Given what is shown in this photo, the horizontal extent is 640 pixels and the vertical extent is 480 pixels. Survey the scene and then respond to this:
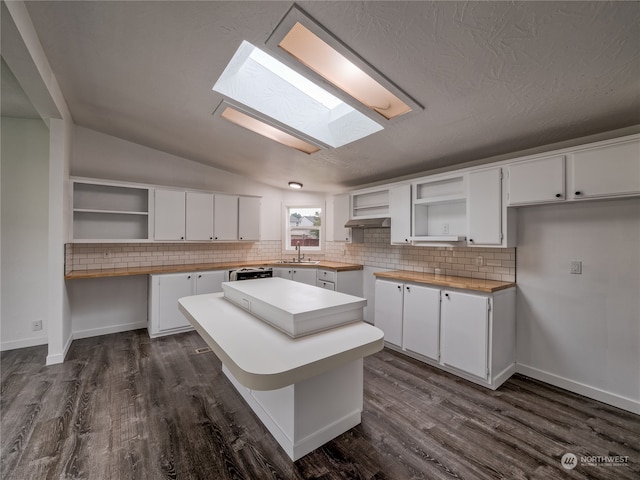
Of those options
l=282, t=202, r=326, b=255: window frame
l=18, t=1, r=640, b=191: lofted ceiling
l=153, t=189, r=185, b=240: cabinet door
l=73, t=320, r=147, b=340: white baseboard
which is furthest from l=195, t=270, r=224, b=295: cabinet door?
l=18, t=1, r=640, b=191: lofted ceiling

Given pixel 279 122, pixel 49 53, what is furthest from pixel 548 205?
pixel 49 53

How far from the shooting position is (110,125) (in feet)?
11.4

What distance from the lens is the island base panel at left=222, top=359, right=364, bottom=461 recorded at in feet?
5.46

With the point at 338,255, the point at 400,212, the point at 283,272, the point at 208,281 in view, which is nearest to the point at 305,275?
the point at 283,272

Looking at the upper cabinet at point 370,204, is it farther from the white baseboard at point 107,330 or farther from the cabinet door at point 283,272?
the white baseboard at point 107,330

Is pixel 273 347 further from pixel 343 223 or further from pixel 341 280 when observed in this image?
pixel 343 223

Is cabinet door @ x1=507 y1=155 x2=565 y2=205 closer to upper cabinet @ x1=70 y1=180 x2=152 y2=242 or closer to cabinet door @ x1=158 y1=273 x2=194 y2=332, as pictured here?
cabinet door @ x1=158 y1=273 x2=194 y2=332

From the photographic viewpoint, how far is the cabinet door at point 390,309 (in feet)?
10.8

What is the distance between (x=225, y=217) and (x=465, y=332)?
3656 millimetres

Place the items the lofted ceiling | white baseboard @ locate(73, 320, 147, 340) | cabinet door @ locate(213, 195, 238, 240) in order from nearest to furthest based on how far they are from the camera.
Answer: the lofted ceiling < white baseboard @ locate(73, 320, 147, 340) < cabinet door @ locate(213, 195, 238, 240)

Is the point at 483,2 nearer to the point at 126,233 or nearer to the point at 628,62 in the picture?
the point at 628,62

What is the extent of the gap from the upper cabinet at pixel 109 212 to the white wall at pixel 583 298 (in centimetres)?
468

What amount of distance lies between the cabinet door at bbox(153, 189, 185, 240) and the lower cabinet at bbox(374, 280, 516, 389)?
3132 millimetres

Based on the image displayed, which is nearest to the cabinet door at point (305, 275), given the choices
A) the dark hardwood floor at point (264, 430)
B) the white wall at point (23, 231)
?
the dark hardwood floor at point (264, 430)
